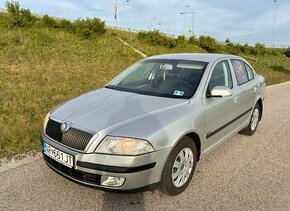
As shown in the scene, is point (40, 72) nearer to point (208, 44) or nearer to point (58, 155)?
point (58, 155)

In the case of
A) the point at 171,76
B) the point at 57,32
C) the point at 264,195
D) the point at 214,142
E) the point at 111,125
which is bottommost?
the point at 264,195

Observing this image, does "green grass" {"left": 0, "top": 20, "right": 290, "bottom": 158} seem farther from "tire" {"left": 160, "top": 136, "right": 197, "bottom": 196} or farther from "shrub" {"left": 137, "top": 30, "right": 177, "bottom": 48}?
"tire" {"left": 160, "top": 136, "right": 197, "bottom": 196}

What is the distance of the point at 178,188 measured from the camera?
337 centimetres

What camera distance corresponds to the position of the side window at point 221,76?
13.4 ft

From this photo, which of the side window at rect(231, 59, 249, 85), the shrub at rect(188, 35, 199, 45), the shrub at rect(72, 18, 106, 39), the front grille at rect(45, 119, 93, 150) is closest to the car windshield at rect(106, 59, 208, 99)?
the side window at rect(231, 59, 249, 85)

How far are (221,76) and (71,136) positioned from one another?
7.92 ft

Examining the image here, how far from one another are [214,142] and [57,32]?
18.8 meters

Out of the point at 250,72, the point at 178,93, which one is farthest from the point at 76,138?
Answer: the point at 250,72

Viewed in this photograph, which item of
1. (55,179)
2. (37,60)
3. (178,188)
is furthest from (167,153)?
(37,60)

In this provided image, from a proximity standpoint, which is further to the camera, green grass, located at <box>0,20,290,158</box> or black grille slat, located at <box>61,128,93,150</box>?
green grass, located at <box>0,20,290,158</box>

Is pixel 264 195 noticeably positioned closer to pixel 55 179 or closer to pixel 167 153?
pixel 167 153

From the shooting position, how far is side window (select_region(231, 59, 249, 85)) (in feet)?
16.0

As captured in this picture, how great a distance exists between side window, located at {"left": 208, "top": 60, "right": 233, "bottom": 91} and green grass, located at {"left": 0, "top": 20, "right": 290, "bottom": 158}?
2.79 meters

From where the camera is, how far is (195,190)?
353cm
